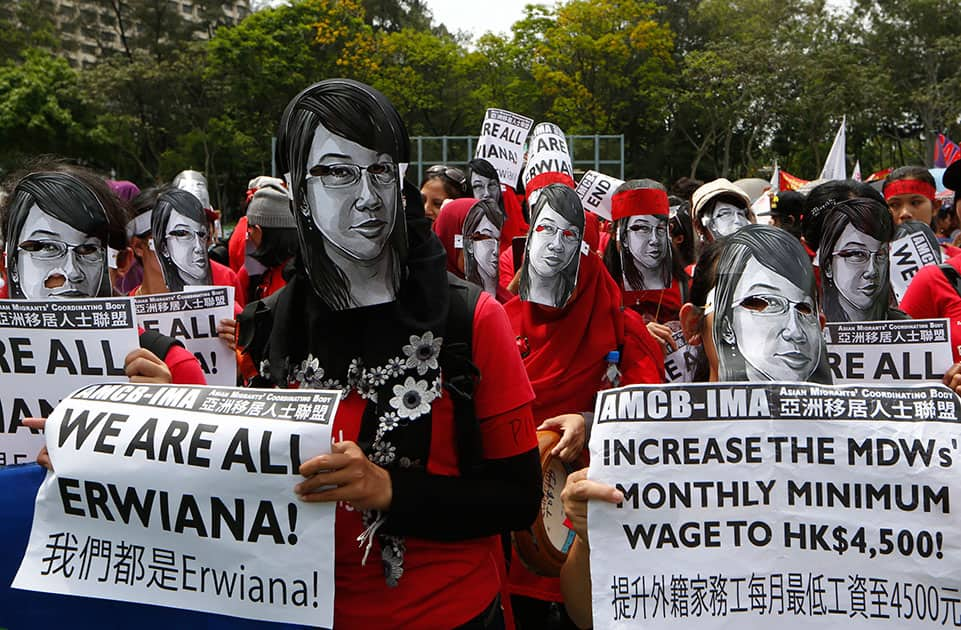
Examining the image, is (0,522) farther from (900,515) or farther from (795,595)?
(900,515)

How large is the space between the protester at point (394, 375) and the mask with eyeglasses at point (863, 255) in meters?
2.17

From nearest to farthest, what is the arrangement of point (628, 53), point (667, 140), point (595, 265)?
point (595, 265)
point (628, 53)
point (667, 140)

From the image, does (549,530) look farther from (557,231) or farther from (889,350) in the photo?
(557,231)

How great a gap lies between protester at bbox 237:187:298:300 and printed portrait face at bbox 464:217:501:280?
147cm

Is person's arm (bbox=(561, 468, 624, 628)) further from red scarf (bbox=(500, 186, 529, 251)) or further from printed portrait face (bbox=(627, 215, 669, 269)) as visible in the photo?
red scarf (bbox=(500, 186, 529, 251))

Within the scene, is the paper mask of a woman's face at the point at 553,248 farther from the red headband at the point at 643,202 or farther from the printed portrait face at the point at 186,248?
the printed portrait face at the point at 186,248

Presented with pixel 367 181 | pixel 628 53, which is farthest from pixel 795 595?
pixel 628 53

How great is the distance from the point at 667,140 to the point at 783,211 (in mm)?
36879

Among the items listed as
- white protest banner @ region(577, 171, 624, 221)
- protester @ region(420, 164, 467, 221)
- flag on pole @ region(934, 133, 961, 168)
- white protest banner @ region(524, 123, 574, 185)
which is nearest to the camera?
white protest banner @ region(577, 171, 624, 221)

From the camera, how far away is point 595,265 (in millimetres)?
4410

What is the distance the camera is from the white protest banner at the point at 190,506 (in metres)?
1.96

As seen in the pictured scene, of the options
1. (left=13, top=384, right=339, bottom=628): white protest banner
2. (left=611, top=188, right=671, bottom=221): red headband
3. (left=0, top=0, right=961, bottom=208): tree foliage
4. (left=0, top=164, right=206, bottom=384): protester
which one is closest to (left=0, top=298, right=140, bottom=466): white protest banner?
(left=0, top=164, right=206, bottom=384): protester

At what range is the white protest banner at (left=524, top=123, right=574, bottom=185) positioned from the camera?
6.99 m

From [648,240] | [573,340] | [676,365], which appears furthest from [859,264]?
[648,240]
